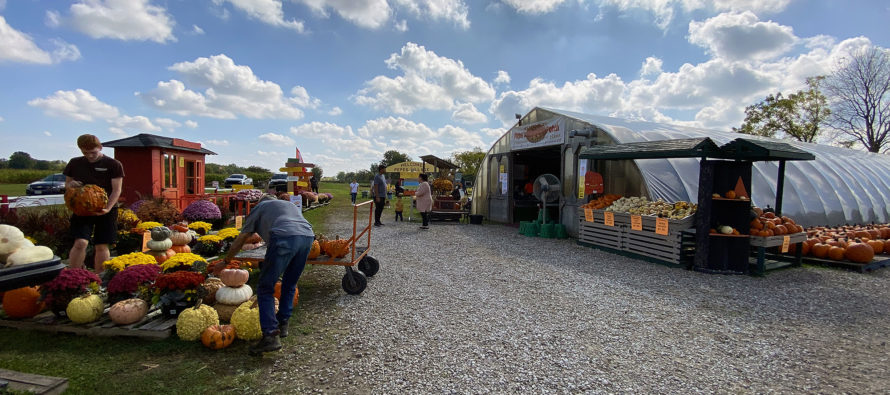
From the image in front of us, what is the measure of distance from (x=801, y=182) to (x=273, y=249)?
51.4 ft

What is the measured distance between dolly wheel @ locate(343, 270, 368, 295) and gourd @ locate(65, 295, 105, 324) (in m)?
2.70

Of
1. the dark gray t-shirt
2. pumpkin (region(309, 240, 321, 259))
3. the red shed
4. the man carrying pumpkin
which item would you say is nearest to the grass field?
the dark gray t-shirt

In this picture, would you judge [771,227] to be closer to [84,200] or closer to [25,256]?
[25,256]

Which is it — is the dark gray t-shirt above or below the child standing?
above

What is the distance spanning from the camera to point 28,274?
2.86 meters

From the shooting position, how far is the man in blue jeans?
3.81m

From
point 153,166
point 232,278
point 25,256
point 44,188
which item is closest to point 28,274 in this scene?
point 25,256

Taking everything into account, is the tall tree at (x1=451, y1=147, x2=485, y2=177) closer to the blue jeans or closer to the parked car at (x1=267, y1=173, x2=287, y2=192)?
the parked car at (x1=267, y1=173, x2=287, y2=192)

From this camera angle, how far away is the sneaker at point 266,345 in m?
3.86

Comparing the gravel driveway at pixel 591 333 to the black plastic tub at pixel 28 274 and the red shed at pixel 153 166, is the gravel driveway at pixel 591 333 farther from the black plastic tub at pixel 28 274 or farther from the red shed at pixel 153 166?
the red shed at pixel 153 166

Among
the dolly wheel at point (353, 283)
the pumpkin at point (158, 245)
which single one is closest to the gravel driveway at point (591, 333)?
the dolly wheel at point (353, 283)

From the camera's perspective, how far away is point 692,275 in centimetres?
770

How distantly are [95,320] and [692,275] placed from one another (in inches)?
344

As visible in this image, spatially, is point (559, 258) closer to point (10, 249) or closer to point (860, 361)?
point (860, 361)
